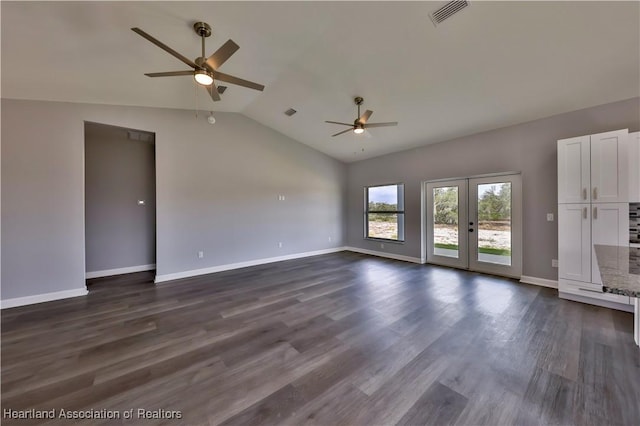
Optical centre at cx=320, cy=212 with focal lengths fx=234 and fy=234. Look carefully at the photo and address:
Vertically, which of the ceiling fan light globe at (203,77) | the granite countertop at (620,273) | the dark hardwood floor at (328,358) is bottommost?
the dark hardwood floor at (328,358)

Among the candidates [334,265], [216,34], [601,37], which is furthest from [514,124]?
[216,34]

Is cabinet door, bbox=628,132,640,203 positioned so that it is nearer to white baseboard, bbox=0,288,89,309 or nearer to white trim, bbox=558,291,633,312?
white trim, bbox=558,291,633,312

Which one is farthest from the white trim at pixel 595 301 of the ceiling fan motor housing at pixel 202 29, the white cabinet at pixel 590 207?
the ceiling fan motor housing at pixel 202 29

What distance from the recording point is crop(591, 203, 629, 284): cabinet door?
310 centimetres

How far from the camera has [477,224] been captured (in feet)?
16.6

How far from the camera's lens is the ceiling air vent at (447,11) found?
2406mm

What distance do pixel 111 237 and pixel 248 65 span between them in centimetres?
472

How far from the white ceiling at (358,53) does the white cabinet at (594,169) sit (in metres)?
0.74

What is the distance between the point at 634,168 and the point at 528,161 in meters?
1.30

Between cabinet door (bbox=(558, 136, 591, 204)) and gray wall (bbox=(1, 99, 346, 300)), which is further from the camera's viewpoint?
gray wall (bbox=(1, 99, 346, 300))

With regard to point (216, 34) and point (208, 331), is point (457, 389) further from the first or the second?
point (216, 34)

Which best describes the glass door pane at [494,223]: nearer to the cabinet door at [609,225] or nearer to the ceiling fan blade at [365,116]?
the cabinet door at [609,225]

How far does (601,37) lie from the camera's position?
256 centimetres

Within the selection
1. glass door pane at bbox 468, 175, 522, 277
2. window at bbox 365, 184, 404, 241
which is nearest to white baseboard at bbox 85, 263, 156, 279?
window at bbox 365, 184, 404, 241
